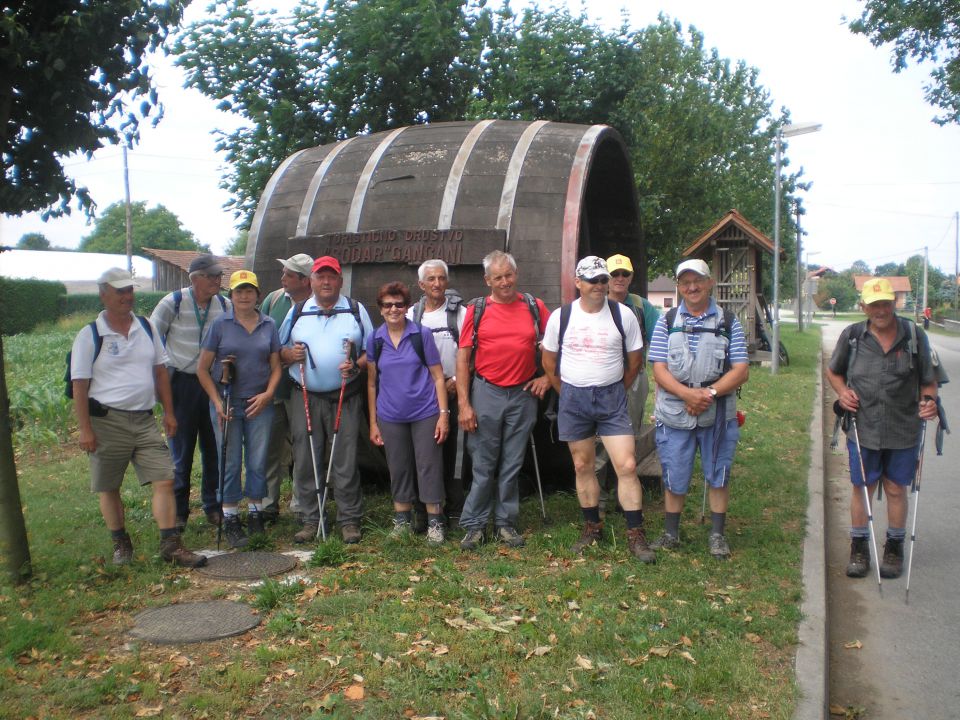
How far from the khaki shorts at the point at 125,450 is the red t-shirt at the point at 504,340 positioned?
1.88 meters

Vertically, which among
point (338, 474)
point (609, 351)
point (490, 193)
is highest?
point (490, 193)

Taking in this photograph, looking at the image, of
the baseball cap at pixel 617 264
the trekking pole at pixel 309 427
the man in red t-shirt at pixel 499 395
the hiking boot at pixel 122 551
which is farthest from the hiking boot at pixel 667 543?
the hiking boot at pixel 122 551

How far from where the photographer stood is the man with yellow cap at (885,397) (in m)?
5.35

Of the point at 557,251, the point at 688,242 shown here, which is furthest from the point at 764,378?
the point at 557,251

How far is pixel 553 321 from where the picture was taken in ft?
18.0

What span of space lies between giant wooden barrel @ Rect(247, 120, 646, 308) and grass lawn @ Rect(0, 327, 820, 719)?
5.64 ft

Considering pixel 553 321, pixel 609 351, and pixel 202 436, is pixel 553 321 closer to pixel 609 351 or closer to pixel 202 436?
pixel 609 351

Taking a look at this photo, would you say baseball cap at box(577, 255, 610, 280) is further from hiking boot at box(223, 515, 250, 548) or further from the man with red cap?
hiking boot at box(223, 515, 250, 548)

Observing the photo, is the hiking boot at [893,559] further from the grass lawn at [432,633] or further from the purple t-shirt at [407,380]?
the purple t-shirt at [407,380]

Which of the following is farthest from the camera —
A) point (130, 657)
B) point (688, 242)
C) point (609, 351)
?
point (688, 242)

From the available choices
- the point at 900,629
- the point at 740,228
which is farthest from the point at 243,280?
the point at 740,228

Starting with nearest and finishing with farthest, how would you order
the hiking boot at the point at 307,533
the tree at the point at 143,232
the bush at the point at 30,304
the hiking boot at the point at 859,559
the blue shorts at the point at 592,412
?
the blue shorts at the point at 592,412 → the hiking boot at the point at 859,559 → the hiking boot at the point at 307,533 → the bush at the point at 30,304 → the tree at the point at 143,232

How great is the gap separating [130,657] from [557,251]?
3.26 meters

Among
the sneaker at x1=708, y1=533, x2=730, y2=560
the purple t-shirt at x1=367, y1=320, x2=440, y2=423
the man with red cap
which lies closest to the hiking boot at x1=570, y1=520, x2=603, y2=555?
the sneaker at x1=708, y1=533, x2=730, y2=560
